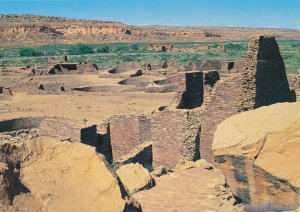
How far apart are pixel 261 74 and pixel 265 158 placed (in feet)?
15.0

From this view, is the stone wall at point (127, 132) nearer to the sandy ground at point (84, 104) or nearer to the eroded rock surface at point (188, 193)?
the eroded rock surface at point (188, 193)

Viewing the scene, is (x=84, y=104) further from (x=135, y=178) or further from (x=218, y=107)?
(x=135, y=178)

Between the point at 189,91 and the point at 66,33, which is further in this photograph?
the point at 66,33

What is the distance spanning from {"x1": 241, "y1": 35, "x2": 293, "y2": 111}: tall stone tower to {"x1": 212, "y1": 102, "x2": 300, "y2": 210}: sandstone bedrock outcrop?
3.18 meters

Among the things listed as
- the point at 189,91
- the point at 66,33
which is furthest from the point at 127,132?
the point at 66,33

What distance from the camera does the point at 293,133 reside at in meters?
7.34

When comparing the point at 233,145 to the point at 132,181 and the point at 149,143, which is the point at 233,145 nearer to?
the point at 132,181

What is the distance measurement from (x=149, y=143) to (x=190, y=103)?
1.92 m

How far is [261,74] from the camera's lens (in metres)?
11.5

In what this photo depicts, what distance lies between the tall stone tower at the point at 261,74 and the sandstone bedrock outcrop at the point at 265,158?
125 inches

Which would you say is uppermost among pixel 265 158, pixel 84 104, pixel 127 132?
pixel 265 158

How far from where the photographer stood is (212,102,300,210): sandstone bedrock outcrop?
7.12 metres

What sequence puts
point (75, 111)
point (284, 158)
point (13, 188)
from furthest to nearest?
point (75, 111) < point (284, 158) < point (13, 188)

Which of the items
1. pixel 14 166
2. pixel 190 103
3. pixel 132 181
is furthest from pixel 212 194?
pixel 190 103
